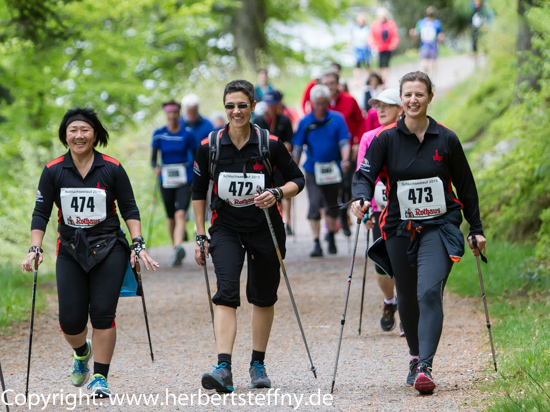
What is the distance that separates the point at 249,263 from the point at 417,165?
1.41m

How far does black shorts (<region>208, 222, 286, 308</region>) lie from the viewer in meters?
5.94

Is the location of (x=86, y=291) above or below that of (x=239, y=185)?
below

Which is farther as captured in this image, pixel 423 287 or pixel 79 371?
pixel 79 371

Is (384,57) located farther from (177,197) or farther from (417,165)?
(417,165)

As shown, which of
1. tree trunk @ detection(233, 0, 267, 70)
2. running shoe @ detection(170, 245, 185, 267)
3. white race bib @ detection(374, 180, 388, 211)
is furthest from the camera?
tree trunk @ detection(233, 0, 267, 70)

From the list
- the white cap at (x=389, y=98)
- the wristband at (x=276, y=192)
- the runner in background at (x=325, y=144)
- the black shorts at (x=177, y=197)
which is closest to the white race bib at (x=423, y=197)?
the wristband at (x=276, y=192)

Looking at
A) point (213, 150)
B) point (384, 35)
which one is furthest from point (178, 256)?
point (384, 35)

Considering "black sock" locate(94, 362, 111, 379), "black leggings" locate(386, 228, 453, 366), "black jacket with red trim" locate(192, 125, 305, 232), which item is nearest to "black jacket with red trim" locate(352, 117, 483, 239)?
"black leggings" locate(386, 228, 453, 366)

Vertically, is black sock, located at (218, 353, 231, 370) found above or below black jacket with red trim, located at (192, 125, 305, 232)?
below

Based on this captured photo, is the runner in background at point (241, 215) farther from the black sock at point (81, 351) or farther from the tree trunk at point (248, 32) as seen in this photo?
the tree trunk at point (248, 32)

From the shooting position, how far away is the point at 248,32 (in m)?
28.3

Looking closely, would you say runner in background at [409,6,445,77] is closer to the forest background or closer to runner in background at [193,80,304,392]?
the forest background

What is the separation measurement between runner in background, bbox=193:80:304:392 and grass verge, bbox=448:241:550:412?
171 cm

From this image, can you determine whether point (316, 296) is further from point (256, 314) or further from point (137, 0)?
point (137, 0)
